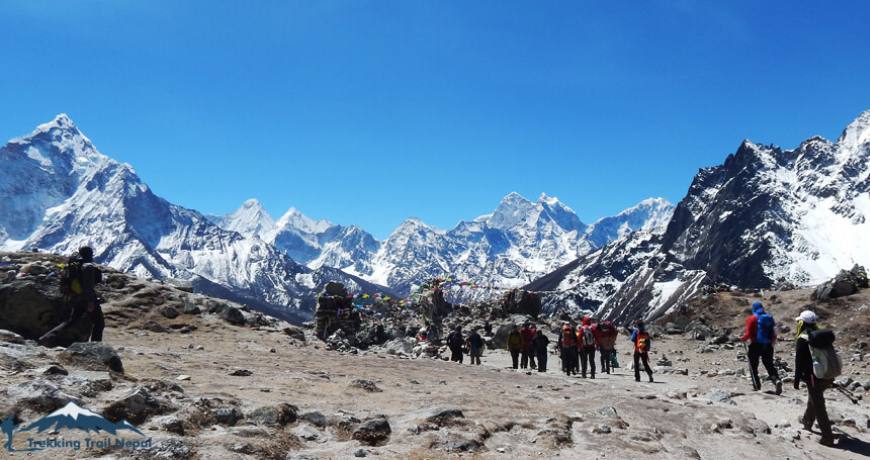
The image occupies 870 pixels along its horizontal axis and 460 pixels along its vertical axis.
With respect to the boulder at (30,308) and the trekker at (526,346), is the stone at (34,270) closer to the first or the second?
the boulder at (30,308)

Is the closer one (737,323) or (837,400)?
(837,400)

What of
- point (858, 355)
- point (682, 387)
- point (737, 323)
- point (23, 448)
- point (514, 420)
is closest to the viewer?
point (23, 448)

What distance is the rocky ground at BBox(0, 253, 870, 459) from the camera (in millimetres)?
8008

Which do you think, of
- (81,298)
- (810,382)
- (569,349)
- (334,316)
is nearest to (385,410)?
(810,382)

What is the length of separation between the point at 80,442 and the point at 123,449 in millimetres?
551

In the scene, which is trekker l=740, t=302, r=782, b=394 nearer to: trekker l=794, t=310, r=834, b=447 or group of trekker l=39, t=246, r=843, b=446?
group of trekker l=39, t=246, r=843, b=446

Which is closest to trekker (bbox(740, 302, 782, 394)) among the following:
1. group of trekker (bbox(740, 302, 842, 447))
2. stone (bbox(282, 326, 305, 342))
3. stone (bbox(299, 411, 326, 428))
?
group of trekker (bbox(740, 302, 842, 447))

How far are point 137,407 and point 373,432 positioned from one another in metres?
3.45

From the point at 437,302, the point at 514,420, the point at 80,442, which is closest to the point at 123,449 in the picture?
the point at 80,442

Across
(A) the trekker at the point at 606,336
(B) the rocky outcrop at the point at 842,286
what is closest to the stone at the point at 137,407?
(A) the trekker at the point at 606,336

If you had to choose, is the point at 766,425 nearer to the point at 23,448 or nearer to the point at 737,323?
the point at 23,448

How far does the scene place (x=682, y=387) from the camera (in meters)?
19.4

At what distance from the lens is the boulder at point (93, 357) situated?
34.1ft
